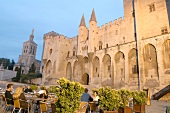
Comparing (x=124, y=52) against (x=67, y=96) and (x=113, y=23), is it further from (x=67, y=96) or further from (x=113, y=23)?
(x=67, y=96)

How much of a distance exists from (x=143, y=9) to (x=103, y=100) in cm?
2423

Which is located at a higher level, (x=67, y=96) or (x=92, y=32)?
(x=92, y=32)

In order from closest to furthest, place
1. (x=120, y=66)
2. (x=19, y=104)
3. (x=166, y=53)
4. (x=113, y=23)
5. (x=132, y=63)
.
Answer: (x=19, y=104) < (x=166, y=53) < (x=132, y=63) < (x=120, y=66) < (x=113, y=23)

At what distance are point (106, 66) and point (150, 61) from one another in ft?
27.3

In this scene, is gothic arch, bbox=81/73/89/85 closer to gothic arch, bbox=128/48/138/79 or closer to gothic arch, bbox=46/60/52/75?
gothic arch, bbox=46/60/52/75

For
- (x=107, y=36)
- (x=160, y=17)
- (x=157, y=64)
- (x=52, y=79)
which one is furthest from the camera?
(x=52, y=79)

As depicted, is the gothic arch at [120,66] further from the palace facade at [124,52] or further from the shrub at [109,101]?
the shrub at [109,101]

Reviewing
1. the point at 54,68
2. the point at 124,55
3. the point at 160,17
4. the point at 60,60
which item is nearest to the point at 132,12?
the point at 160,17

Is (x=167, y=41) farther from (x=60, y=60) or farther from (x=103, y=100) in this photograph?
(x=60, y=60)

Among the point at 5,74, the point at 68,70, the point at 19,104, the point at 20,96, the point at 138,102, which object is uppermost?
the point at 68,70

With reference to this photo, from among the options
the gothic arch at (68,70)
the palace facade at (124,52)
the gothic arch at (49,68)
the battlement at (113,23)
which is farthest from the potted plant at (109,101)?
the gothic arch at (49,68)

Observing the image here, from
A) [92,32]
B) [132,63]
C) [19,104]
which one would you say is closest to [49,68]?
[92,32]

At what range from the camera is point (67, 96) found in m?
4.64

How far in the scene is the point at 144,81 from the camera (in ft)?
70.3
